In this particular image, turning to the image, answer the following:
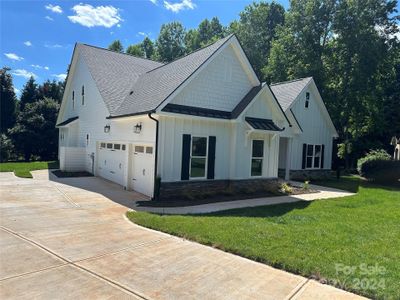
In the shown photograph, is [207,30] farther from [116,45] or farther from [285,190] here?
[285,190]

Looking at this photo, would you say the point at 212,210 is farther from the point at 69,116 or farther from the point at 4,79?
the point at 4,79

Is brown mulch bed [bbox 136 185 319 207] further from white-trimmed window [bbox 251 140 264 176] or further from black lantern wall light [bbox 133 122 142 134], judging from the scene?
black lantern wall light [bbox 133 122 142 134]

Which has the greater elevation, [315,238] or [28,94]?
[28,94]

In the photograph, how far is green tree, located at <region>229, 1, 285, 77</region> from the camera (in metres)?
40.6

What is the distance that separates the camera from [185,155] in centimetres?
1230

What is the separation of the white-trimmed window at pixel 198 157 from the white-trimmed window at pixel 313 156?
10.8m

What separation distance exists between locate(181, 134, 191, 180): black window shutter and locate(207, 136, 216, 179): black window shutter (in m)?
1.06

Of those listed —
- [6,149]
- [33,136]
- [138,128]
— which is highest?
[138,128]

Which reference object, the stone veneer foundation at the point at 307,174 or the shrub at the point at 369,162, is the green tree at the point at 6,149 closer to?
the stone veneer foundation at the point at 307,174

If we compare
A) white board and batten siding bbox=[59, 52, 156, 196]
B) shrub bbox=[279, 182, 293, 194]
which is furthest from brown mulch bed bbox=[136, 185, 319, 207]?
white board and batten siding bbox=[59, 52, 156, 196]

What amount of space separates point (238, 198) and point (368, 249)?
657cm

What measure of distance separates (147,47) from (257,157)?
43.2 meters

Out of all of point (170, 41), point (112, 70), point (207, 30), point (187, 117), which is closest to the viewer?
point (187, 117)

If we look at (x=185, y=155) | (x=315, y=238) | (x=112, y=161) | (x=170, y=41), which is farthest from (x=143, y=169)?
(x=170, y=41)
